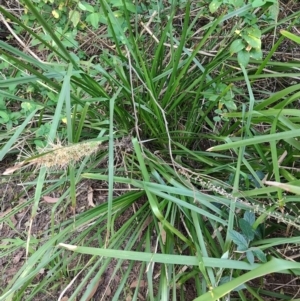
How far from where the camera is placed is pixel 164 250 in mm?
945

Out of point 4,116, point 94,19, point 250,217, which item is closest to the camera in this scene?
point 250,217

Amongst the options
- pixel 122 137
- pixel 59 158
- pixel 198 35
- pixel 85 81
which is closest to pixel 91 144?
pixel 59 158

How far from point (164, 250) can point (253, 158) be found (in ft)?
1.14

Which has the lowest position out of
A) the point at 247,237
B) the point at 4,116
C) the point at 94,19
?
the point at 247,237

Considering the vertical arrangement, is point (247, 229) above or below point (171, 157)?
below

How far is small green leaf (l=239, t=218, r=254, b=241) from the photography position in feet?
2.70

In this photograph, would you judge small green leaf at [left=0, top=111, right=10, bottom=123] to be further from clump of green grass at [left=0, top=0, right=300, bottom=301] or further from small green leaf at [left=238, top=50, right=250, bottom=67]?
small green leaf at [left=238, top=50, right=250, bottom=67]

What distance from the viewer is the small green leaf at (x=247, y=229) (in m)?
0.82

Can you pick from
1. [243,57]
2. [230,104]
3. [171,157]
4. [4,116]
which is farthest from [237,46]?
[4,116]

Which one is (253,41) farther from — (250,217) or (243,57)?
(250,217)

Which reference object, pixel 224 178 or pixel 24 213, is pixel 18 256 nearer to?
pixel 24 213

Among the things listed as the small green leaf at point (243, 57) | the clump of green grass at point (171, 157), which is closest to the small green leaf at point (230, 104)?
the clump of green grass at point (171, 157)

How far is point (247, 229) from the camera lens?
827 millimetres

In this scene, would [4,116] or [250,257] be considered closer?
[250,257]
